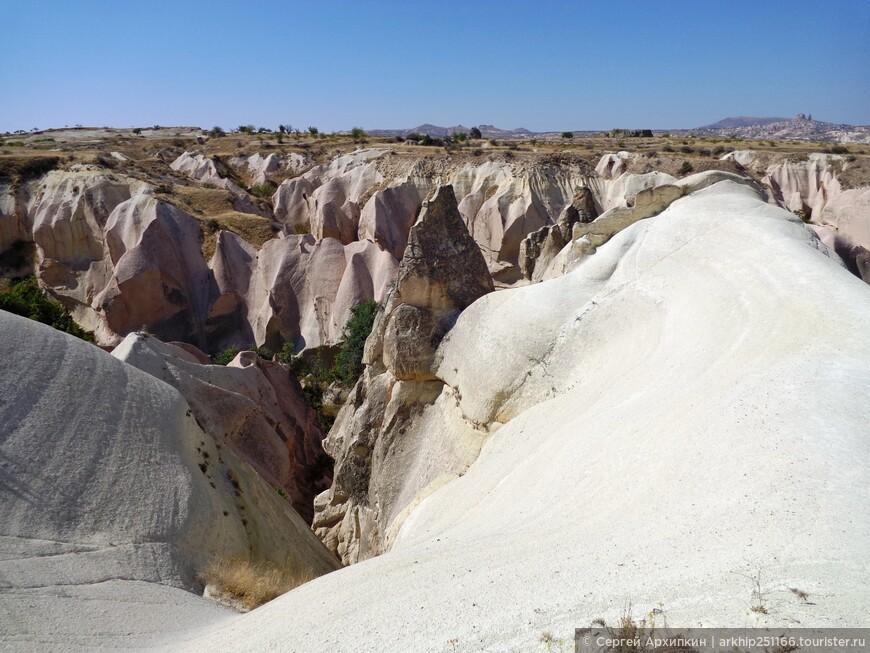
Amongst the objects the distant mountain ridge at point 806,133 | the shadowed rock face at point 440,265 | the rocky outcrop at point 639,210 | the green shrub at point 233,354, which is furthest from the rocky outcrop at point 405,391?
the distant mountain ridge at point 806,133

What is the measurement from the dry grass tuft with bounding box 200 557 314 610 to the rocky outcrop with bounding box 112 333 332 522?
286 centimetres

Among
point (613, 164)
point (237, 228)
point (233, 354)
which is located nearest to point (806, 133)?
point (613, 164)

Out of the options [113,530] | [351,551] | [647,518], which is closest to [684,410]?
[647,518]

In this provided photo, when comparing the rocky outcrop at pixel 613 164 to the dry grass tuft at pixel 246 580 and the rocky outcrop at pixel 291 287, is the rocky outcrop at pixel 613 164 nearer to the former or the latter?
the rocky outcrop at pixel 291 287

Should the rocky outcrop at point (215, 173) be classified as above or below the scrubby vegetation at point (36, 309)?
above

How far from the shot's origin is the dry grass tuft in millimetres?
6027

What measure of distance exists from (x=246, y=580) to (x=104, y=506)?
1.63m

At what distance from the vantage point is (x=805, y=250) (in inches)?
274

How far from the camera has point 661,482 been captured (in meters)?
4.15

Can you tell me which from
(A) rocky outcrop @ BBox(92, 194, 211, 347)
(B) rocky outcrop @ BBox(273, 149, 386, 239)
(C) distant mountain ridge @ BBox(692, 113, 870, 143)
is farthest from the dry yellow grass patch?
(C) distant mountain ridge @ BBox(692, 113, 870, 143)

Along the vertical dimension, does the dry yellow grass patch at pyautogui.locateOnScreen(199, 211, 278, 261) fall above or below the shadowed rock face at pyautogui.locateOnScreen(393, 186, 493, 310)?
below

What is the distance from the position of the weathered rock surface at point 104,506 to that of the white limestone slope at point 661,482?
1.04 metres

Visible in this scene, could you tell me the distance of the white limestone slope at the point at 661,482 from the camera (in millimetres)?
3072

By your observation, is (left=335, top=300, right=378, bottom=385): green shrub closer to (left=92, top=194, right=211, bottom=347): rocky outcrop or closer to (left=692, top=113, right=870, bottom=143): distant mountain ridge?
(left=92, top=194, right=211, bottom=347): rocky outcrop
